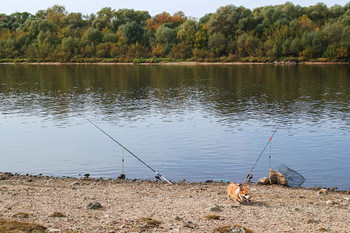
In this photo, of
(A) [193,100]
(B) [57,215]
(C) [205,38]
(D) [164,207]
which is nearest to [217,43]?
(C) [205,38]

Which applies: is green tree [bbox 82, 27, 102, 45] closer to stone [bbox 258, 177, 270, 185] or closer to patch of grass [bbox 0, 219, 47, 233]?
stone [bbox 258, 177, 270, 185]

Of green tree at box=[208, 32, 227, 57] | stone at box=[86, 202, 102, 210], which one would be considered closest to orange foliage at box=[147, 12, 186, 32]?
green tree at box=[208, 32, 227, 57]

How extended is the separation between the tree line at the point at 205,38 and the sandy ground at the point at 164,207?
11404cm

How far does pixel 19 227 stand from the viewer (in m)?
12.4

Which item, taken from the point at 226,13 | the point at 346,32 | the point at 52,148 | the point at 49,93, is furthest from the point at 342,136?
the point at 226,13

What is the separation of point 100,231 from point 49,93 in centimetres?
4746

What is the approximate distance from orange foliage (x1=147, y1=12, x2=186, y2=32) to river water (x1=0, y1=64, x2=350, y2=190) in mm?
132765

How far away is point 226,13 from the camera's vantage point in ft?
480

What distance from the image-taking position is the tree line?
127 metres

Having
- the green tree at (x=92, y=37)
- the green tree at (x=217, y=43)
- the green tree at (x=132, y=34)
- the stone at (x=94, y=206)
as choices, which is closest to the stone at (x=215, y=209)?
the stone at (x=94, y=206)

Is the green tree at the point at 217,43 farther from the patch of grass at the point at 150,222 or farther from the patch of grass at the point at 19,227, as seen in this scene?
the patch of grass at the point at 19,227

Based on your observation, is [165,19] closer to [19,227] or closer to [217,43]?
[217,43]

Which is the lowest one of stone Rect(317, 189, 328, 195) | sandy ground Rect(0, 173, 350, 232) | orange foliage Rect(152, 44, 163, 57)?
stone Rect(317, 189, 328, 195)

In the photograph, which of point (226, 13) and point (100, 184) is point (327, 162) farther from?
point (226, 13)
